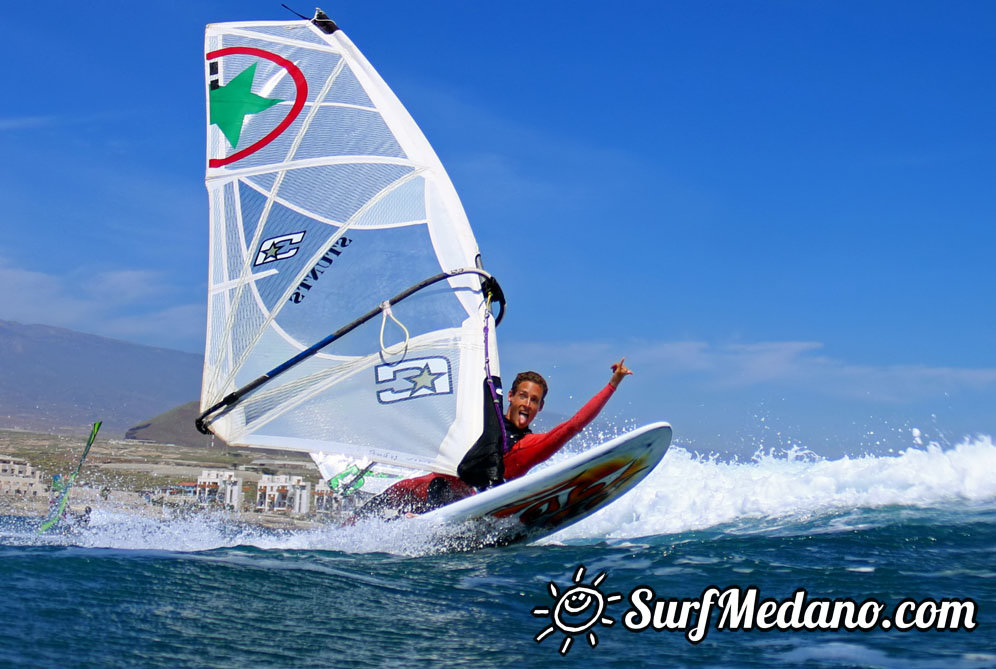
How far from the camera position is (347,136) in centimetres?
795

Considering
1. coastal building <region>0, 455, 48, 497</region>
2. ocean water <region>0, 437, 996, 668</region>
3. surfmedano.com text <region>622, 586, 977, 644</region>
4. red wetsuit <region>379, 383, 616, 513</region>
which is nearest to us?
ocean water <region>0, 437, 996, 668</region>

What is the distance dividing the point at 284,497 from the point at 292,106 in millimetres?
9173

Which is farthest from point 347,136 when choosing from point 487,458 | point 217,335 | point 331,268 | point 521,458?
point 521,458

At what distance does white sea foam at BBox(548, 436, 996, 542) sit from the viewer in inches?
336

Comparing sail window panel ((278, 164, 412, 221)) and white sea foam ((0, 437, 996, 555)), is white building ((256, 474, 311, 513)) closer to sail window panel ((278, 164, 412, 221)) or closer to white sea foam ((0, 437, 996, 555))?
white sea foam ((0, 437, 996, 555))

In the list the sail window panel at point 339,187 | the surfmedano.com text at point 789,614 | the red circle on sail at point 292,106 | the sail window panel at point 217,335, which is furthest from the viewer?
the red circle on sail at point 292,106

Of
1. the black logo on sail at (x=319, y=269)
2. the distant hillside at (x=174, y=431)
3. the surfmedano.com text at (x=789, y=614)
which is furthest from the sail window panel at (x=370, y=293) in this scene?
the distant hillside at (x=174, y=431)

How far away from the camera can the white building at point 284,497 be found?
1458cm

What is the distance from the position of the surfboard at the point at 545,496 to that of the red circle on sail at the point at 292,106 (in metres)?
4.11

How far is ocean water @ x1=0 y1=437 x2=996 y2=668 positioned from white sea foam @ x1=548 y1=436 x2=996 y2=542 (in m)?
0.82

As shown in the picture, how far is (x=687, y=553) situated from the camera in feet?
18.7

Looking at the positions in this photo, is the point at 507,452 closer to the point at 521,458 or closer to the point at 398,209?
the point at 521,458

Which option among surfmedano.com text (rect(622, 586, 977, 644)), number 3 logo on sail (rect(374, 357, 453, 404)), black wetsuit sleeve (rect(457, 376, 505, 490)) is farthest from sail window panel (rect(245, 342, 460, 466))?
surfmedano.com text (rect(622, 586, 977, 644))

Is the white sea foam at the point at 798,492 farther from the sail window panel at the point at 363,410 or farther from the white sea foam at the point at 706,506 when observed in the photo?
the sail window panel at the point at 363,410
